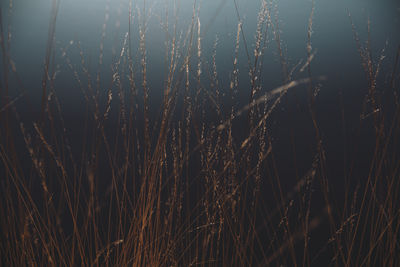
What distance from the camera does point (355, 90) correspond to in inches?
74.2

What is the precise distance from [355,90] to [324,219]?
1.77 ft

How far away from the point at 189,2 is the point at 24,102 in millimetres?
817

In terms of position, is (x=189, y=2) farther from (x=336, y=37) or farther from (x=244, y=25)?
(x=336, y=37)

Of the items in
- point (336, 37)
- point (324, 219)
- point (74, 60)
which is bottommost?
point (324, 219)

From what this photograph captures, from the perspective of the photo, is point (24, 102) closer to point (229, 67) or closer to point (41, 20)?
point (41, 20)

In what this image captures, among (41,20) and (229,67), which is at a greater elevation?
(41,20)

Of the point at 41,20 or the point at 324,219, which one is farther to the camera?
the point at 41,20

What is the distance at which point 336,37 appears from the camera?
75.2 inches

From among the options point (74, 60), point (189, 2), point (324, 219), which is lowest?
point (324, 219)

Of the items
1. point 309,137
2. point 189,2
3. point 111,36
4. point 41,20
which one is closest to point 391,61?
point 309,137

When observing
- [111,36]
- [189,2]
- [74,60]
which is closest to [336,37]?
[189,2]

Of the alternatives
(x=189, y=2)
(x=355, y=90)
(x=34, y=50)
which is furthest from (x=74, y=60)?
(x=355, y=90)

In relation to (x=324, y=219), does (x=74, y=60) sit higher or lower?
higher

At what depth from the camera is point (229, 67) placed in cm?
193
